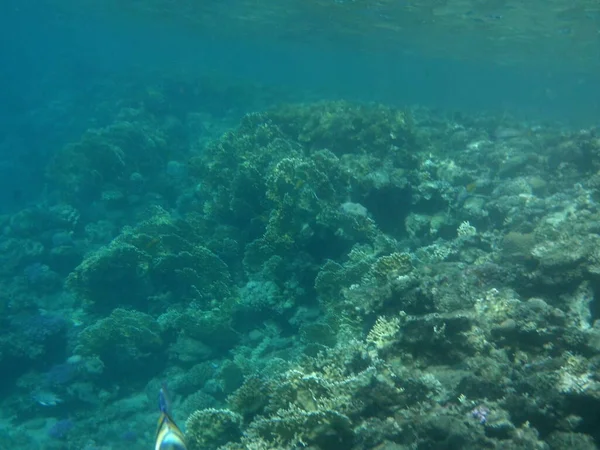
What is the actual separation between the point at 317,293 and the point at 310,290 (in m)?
0.39

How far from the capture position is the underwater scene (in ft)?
16.6

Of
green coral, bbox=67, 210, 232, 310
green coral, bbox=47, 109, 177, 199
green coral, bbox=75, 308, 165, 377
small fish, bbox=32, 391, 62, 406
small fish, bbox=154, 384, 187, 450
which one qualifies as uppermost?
green coral, bbox=47, 109, 177, 199

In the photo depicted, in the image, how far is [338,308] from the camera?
920 cm

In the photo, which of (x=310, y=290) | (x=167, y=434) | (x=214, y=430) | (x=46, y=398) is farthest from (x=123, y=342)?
(x=167, y=434)

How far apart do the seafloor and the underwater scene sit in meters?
0.04

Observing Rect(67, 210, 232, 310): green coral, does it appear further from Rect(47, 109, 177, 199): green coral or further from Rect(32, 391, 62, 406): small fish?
Rect(47, 109, 177, 199): green coral

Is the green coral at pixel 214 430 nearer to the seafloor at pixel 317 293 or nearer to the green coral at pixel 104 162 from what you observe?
the seafloor at pixel 317 293

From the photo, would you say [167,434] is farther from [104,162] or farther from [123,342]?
[104,162]

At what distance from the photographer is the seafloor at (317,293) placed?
201 inches

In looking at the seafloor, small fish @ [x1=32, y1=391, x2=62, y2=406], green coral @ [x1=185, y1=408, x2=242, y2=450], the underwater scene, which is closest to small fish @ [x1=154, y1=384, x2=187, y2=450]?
the underwater scene

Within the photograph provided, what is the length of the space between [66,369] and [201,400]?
5.08m

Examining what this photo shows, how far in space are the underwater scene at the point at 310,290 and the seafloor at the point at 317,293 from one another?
0.13ft

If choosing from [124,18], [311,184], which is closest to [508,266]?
[311,184]

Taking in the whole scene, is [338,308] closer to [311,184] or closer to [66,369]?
[311,184]
